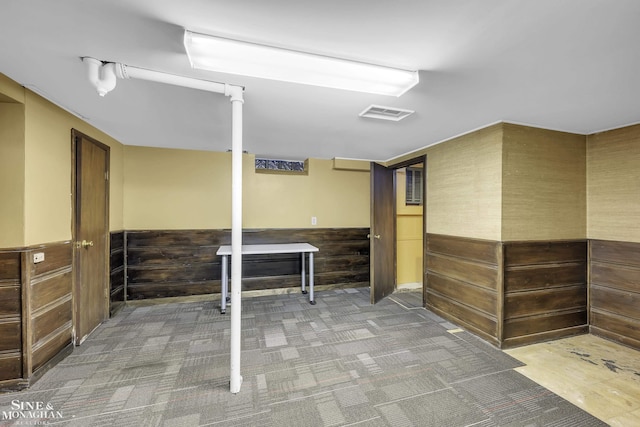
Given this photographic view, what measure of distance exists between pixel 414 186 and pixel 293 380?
3731 mm

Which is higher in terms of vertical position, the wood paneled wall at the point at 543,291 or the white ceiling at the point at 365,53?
the white ceiling at the point at 365,53

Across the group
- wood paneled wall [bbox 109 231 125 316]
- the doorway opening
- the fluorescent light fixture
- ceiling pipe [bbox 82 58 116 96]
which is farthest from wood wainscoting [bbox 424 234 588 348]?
wood paneled wall [bbox 109 231 125 316]

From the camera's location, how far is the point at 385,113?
96.9 inches

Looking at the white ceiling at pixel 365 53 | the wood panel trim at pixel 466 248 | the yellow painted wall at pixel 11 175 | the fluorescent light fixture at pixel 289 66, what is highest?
the white ceiling at pixel 365 53

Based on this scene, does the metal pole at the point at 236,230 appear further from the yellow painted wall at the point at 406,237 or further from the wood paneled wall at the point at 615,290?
the wood paneled wall at the point at 615,290

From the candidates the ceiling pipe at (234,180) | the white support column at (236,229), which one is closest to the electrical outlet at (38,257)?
the ceiling pipe at (234,180)

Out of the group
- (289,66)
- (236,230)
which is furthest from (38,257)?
(289,66)

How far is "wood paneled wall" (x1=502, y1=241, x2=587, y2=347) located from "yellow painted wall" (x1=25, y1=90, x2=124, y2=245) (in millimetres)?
4087

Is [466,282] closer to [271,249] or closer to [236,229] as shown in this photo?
[271,249]

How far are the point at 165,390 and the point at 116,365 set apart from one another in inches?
26.5

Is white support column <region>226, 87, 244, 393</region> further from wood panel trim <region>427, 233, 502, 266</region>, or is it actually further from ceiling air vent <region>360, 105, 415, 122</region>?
wood panel trim <region>427, 233, 502, 266</region>

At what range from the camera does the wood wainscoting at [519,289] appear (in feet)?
8.59

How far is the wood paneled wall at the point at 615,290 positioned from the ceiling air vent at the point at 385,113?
8.59 feet

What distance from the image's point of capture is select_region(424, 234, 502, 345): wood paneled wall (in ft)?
8.68
